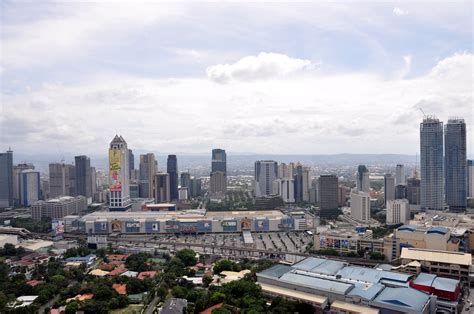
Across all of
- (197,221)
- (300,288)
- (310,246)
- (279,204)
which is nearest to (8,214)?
(197,221)

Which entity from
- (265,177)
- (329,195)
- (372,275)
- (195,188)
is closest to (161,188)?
(195,188)

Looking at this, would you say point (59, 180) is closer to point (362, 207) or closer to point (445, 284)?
point (362, 207)

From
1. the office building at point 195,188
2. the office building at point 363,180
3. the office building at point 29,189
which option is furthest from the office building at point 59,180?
the office building at point 363,180

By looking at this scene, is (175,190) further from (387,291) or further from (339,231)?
(387,291)

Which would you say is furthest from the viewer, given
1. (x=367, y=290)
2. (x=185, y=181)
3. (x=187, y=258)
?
(x=185, y=181)

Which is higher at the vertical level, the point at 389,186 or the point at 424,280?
the point at 389,186

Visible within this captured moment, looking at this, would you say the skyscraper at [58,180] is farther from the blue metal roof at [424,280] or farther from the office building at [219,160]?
the blue metal roof at [424,280]
